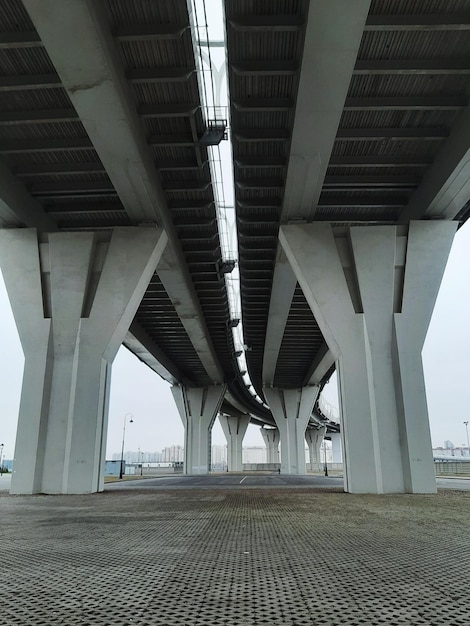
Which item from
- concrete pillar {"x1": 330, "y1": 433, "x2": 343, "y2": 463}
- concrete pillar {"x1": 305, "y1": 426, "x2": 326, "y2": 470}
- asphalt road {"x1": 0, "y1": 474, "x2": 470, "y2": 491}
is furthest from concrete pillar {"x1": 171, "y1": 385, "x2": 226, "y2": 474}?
concrete pillar {"x1": 330, "y1": 433, "x2": 343, "y2": 463}

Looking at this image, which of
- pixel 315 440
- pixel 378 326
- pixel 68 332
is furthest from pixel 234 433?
pixel 378 326

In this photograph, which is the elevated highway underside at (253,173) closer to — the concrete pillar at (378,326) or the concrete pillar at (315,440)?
the concrete pillar at (378,326)

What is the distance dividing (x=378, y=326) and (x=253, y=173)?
6.95 m

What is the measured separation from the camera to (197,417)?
174ft

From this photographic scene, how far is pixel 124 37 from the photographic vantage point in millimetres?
10852

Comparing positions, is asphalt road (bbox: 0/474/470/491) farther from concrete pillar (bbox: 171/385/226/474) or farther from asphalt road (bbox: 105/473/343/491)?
concrete pillar (bbox: 171/385/226/474)

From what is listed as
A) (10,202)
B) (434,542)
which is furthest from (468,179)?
(10,202)

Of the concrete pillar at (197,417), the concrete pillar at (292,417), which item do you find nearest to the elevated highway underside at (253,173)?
the concrete pillar at (197,417)

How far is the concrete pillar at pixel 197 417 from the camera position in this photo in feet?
174

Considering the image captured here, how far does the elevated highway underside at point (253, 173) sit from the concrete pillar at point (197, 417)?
109ft

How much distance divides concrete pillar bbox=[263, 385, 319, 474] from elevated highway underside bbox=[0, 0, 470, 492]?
1362 inches

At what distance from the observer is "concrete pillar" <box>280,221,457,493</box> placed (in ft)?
50.8

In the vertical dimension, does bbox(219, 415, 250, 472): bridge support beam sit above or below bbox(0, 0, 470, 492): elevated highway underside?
below

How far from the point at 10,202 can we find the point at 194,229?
735 cm
